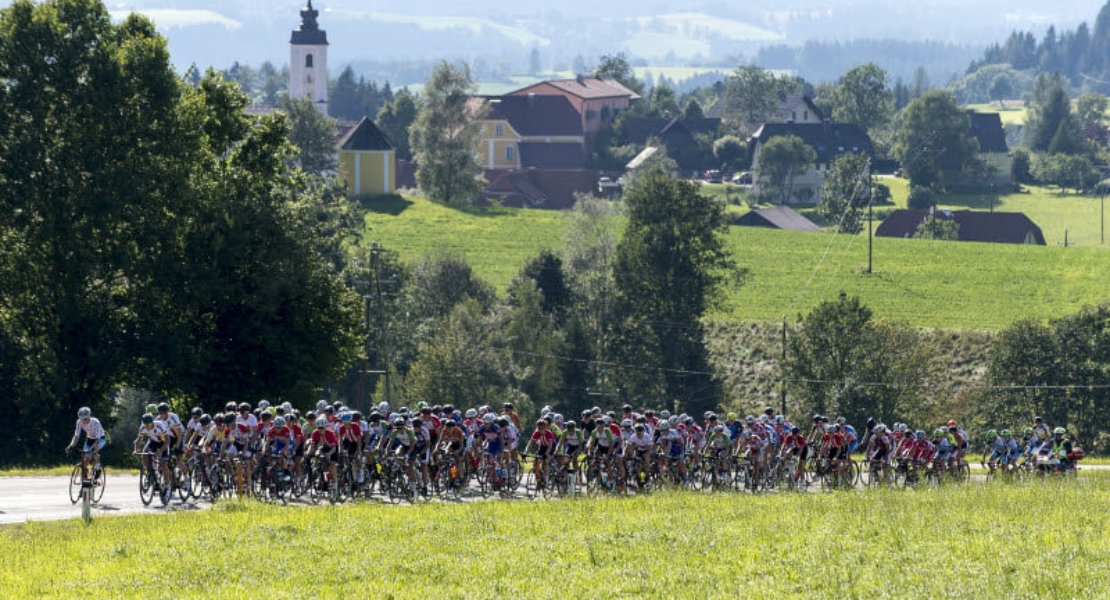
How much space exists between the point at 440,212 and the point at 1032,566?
11964cm

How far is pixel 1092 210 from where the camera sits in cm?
18025

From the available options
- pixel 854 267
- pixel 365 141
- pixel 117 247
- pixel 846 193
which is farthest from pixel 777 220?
pixel 117 247

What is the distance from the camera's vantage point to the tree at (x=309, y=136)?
13988 centimetres

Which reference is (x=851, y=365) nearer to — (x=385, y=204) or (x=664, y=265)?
(x=664, y=265)

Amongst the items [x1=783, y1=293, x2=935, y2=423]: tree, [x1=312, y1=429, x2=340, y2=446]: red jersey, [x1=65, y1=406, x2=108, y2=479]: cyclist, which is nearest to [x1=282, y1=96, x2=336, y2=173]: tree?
[x1=783, y1=293, x2=935, y2=423]: tree

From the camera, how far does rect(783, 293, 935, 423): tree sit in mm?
84188

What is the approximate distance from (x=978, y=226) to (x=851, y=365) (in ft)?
242

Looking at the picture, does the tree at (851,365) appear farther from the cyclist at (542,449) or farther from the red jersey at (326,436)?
the red jersey at (326,436)

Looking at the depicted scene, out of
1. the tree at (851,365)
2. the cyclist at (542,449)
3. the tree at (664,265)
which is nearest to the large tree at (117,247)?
the cyclist at (542,449)

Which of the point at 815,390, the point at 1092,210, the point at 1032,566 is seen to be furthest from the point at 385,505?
the point at 1092,210

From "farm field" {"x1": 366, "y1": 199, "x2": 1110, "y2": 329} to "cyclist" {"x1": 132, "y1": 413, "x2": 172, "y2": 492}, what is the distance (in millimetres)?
68974

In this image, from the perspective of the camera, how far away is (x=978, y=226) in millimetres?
155625

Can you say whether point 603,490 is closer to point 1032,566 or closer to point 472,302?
point 1032,566

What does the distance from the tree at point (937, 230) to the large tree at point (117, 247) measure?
100301 mm
